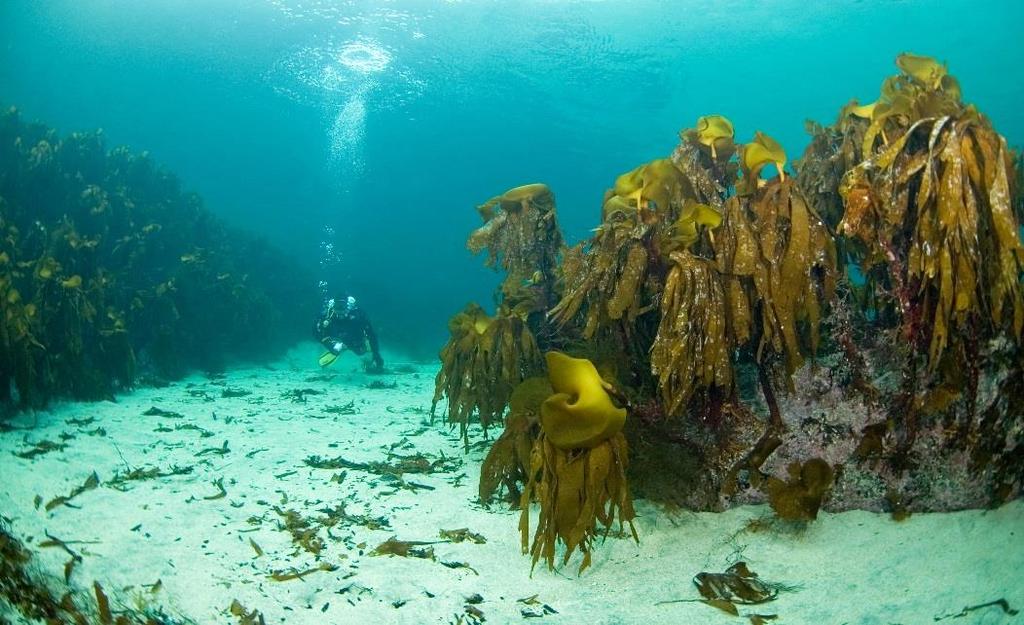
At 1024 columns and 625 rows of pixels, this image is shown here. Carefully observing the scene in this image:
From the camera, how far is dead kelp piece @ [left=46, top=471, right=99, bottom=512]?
3130 millimetres

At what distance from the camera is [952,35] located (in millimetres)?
27781

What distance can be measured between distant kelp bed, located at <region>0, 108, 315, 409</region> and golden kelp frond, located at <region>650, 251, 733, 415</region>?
6398 mm

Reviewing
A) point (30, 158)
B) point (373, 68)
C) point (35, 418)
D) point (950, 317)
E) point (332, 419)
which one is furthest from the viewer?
point (373, 68)

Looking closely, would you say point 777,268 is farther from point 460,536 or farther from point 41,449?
point 41,449

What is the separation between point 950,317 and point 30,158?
14951mm

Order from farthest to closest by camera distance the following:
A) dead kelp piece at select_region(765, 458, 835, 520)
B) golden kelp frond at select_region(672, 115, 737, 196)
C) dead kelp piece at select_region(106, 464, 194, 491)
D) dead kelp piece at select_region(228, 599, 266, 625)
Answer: dead kelp piece at select_region(106, 464, 194, 491) < golden kelp frond at select_region(672, 115, 737, 196) < dead kelp piece at select_region(765, 458, 835, 520) < dead kelp piece at select_region(228, 599, 266, 625)

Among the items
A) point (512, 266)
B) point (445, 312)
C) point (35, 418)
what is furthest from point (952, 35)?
point (35, 418)

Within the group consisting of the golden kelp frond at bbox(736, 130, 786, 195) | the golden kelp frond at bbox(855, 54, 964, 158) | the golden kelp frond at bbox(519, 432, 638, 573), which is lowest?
the golden kelp frond at bbox(519, 432, 638, 573)

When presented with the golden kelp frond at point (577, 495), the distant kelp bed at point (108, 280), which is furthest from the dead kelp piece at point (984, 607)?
the distant kelp bed at point (108, 280)

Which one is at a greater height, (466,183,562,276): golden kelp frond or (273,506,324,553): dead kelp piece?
(466,183,562,276): golden kelp frond

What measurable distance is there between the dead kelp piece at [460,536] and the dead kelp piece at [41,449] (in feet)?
11.8

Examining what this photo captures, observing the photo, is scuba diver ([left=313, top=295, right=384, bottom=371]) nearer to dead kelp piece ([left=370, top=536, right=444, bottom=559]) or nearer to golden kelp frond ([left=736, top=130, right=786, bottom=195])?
dead kelp piece ([left=370, top=536, right=444, bottom=559])

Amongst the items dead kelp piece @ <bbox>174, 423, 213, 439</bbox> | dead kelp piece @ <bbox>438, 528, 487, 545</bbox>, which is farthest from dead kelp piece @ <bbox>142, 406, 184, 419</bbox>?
dead kelp piece @ <bbox>438, 528, 487, 545</bbox>

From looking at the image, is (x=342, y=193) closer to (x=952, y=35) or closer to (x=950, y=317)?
(x=952, y=35)
